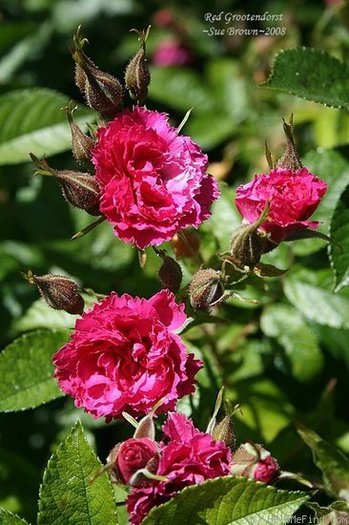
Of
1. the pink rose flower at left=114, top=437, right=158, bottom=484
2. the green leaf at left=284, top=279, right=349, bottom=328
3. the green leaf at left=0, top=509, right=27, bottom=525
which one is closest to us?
the pink rose flower at left=114, top=437, right=158, bottom=484

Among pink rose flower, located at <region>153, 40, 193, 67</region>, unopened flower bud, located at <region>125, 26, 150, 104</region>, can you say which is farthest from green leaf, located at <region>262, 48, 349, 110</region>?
pink rose flower, located at <region>153, 40, 193, 67</region>

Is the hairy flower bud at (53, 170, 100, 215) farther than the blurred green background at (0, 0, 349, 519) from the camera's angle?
No

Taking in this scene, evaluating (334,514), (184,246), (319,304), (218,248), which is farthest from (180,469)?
(319,304)

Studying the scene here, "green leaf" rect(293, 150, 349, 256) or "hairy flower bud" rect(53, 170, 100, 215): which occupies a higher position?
"hairy flower bud" rect(53, 170, 100, 215)

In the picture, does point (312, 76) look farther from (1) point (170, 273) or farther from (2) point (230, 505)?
(2) point (230, 505)

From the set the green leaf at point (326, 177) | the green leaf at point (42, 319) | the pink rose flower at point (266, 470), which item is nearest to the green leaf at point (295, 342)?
the green leaf at point (326, 177)

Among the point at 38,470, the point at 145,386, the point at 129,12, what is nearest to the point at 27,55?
the point at 129,12

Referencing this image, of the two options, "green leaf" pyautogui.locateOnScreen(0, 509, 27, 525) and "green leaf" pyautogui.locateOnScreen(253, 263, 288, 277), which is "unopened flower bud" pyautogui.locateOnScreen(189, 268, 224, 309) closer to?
"green leaf" pyautogui.locateOnScreen(253, 263, 288, 277)
